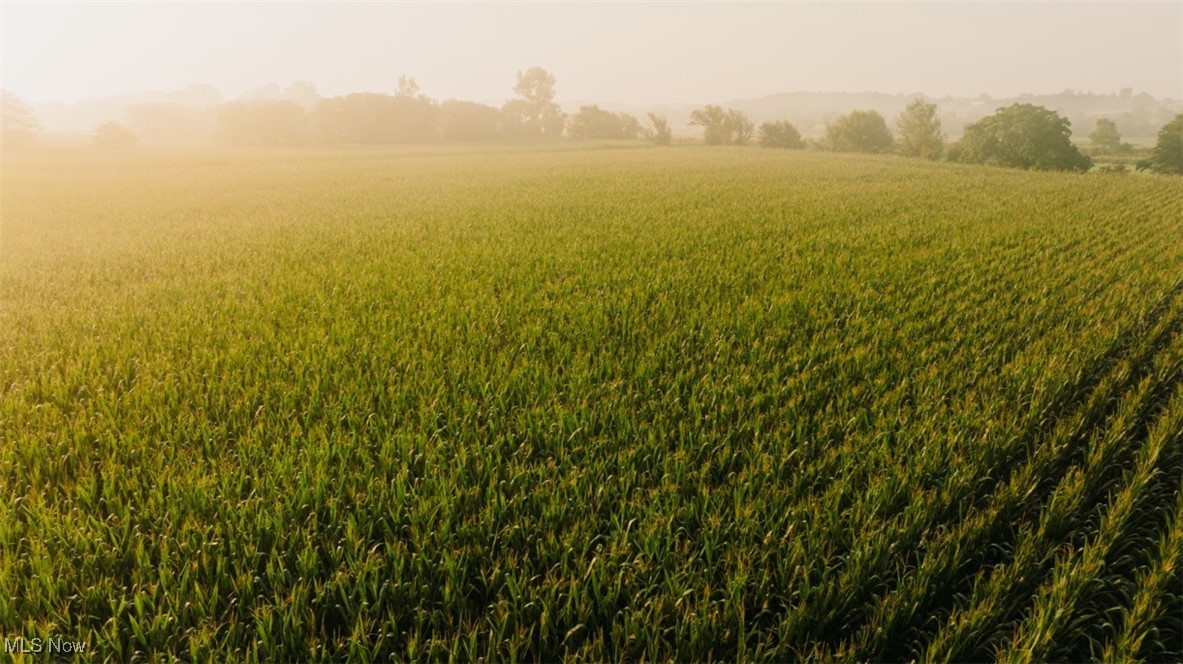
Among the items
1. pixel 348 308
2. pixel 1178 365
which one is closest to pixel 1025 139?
pixel 1178 365

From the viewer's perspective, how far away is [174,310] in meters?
7.13

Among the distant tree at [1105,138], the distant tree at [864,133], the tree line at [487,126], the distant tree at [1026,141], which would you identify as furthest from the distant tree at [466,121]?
the distant tree at [1105,138]

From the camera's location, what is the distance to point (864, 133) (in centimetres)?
9294

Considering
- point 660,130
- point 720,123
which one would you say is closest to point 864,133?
point 720,123

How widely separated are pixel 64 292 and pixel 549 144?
86126 millimetres

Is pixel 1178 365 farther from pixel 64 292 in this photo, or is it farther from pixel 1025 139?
pixel 1025 139

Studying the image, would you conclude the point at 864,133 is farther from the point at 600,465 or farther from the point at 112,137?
the point at 112,137

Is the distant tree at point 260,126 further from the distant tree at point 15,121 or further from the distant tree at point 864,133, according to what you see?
the distant tree at point 864,133

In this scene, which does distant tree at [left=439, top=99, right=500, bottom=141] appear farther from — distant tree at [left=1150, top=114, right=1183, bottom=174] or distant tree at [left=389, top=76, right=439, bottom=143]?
distant tree at [left=1150, top=114, right=1183, bottom=174]

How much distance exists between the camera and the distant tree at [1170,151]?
4591cm

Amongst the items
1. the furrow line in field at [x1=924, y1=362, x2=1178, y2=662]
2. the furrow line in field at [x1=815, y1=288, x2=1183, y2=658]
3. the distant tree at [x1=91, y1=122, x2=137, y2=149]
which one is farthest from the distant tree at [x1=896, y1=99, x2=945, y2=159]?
the distant tree at [x1=91, y1=122, x2=137, y2=149]

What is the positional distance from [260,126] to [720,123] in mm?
75158

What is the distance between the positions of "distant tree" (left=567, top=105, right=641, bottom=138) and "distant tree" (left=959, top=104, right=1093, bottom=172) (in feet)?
212

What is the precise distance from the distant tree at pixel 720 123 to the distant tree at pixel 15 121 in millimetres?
88967
